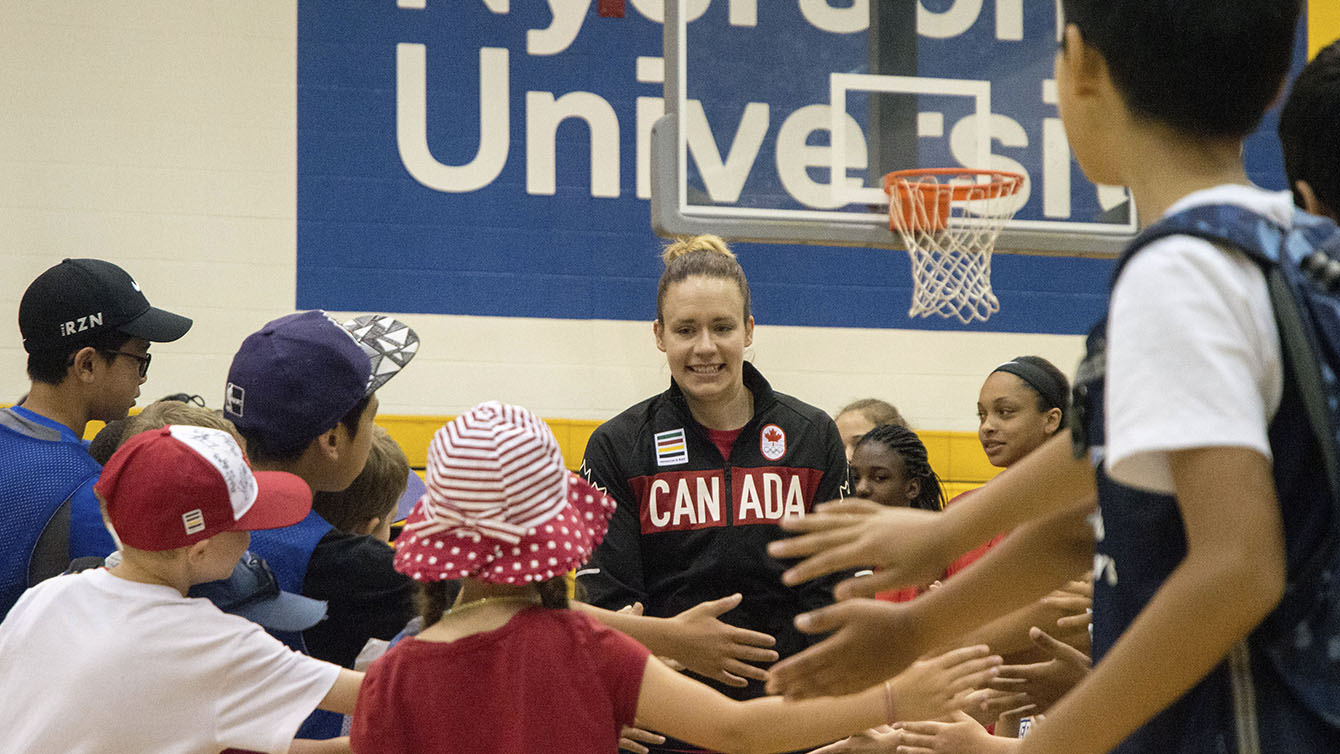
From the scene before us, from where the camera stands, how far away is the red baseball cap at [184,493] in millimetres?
2096

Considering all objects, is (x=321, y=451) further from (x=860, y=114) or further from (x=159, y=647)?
(x=860, y=114)

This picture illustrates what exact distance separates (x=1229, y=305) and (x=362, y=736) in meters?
1.36

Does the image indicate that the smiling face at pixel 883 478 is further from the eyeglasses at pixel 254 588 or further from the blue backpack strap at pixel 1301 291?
the blue backpack strap at pixel 1301 291

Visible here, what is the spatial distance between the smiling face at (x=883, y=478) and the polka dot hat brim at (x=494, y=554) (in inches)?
116

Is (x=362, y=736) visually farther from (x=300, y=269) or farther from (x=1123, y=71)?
(x=300, y=269)

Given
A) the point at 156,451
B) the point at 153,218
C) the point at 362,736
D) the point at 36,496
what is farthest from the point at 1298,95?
the point at 153,218

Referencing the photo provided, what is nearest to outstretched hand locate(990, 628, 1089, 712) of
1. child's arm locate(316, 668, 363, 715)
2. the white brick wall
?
child's arm locate(316, 668, 363, 715)

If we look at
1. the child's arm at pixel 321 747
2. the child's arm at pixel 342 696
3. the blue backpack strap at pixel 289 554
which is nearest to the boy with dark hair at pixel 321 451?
the blue backpack strap at pixel 289 554

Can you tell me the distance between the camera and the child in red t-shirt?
184 centimetres

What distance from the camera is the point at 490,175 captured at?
257 inches

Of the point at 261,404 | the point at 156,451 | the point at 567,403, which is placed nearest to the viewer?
the point at 156,451

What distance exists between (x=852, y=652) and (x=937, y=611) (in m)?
0.11

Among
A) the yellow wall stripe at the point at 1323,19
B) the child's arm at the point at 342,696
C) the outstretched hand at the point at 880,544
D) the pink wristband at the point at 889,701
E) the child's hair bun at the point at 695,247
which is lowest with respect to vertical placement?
the child's arm at the point at 342,696

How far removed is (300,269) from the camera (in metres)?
6.36
